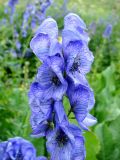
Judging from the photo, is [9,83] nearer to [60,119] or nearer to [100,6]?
[60,119]

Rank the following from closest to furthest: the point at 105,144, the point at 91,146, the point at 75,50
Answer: the point at 75,50 < the point at 91,146 < the point at 105,144

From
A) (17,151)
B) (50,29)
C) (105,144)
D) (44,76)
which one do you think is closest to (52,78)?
(44,76)

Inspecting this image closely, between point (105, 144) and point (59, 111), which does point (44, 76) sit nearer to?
point (59, 111)

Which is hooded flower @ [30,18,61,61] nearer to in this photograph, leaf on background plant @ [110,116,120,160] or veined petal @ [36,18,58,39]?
veined petal @ [36,18,58,39]

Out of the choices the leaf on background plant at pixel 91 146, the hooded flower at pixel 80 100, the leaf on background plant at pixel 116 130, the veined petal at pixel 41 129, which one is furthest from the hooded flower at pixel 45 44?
the leaf on background plant at pixel 116 130

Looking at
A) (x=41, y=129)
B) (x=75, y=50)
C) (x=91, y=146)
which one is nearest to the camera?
(x=75, y=50)

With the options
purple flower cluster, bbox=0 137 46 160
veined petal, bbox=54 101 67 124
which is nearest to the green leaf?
purple flower cluster, bbox=0 137 46 160
